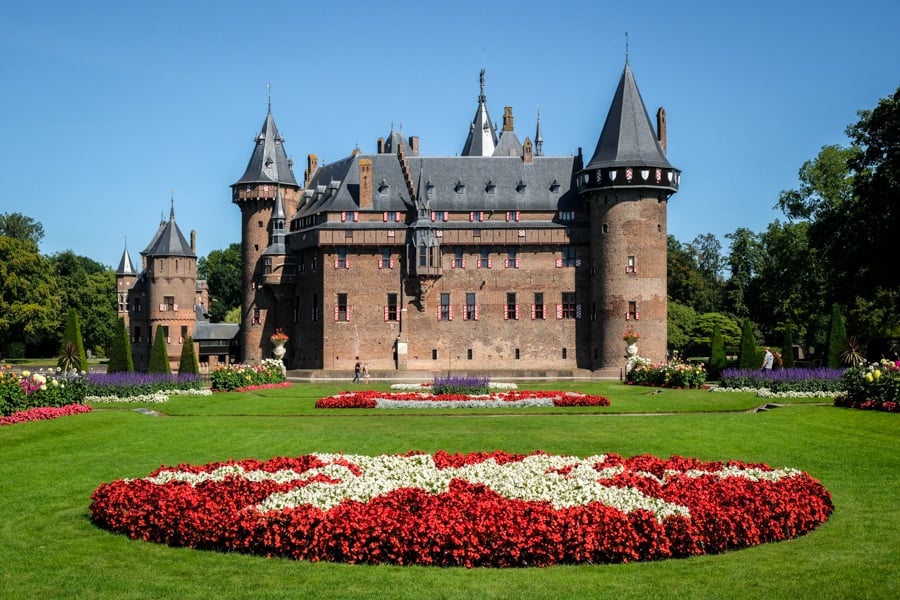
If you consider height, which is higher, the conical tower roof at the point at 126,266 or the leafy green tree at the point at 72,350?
the conical tower roof at the point at 126,266

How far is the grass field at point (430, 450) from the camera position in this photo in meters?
10.6

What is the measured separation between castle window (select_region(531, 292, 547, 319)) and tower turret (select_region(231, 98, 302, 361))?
53.2ft

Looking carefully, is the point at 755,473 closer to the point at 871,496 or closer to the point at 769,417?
the point at 871,496

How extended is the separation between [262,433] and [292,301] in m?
44.7

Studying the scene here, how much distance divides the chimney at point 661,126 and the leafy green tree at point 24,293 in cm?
4845

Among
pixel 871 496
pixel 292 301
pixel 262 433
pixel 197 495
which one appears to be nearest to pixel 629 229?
pixel 292 301

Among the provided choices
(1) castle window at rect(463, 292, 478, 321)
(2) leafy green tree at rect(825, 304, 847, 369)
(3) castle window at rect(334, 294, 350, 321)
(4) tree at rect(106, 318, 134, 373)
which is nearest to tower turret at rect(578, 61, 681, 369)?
(1) castle window at rect(463, 292, 478, 321)

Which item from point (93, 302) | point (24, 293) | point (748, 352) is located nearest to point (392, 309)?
point (748, 352)

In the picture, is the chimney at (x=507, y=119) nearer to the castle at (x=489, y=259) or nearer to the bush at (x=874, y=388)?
the castle at (x=489, y=259)

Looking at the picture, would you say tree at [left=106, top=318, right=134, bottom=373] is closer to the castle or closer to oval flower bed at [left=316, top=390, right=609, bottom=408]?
oval flower bed at [left=316, top=390, right=609, bottom=408]

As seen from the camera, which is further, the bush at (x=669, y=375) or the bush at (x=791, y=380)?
the bush at (x=669, y=375)

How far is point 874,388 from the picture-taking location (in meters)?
26.7

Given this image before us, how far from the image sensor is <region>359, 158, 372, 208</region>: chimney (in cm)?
6469

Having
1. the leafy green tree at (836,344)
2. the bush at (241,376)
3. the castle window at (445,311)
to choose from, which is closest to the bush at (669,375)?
the leafy green tree at (836,344)
